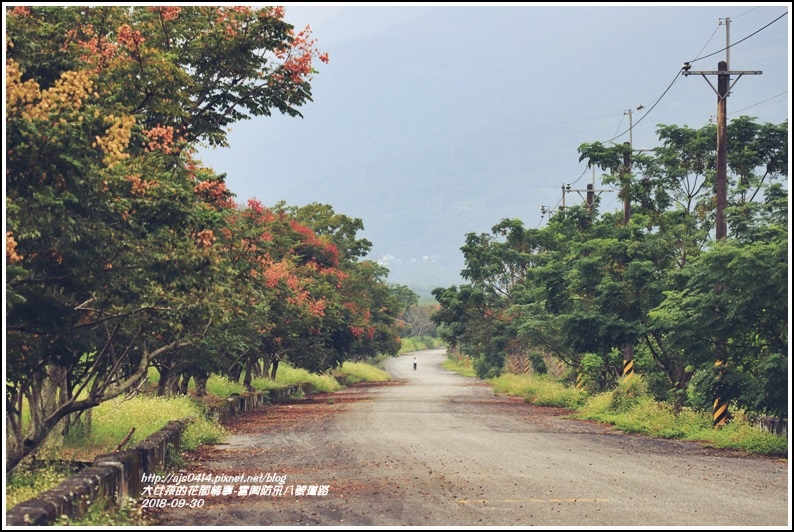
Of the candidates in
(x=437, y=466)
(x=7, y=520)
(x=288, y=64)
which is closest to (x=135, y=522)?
(x=7, y=520)

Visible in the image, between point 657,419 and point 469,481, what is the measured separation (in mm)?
13833

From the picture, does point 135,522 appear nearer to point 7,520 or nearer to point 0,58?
point 7,520

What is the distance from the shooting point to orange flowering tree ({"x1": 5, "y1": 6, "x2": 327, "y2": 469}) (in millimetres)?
11773

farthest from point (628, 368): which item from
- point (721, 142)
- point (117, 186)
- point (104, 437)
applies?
point (117, 186)

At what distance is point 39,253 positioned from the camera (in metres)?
13.0

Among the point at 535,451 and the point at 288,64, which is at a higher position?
the point at 288,64

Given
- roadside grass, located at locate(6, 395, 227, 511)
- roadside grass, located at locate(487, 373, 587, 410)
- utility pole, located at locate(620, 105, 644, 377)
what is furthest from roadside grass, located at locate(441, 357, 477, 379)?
roadside grass, located at locate(6, 395, 227, 511)

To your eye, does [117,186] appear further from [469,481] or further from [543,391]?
[543,391]

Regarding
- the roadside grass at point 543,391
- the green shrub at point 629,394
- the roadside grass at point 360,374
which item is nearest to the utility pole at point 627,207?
the green shrub at point 629,394

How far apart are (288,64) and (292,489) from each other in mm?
9426

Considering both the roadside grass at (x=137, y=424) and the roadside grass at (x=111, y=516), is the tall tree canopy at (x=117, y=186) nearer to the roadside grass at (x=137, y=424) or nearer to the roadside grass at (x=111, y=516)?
the roadside grass at (x=137, y=424)

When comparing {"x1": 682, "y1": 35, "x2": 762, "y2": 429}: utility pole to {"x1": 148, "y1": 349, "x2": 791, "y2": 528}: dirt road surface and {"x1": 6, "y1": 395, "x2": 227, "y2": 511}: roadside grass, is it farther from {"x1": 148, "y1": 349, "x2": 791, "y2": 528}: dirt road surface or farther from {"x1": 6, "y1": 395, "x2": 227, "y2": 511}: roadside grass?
{"x1": 6, "y1": 395, "x2": 227, "y2": 511}: roadside grass

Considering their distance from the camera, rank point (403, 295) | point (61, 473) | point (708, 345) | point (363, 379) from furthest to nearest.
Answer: point (403, 295) → point (363, 379) → point (708, 345) → point (61, 473)

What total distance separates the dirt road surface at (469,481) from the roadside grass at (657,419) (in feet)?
3.03
